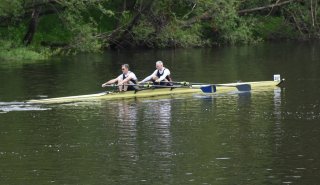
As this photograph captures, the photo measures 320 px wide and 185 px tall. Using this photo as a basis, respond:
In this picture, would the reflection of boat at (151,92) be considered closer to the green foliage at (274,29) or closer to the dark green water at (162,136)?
the dark green water at (162,136)

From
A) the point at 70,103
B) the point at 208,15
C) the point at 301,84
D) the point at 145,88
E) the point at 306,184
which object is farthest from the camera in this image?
the point at 208,15

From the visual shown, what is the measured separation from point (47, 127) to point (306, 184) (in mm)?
9850

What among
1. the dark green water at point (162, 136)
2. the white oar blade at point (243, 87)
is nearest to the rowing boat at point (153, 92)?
the white oar blade at point (243, 87)

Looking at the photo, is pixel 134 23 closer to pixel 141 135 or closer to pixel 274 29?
pixel 274 29

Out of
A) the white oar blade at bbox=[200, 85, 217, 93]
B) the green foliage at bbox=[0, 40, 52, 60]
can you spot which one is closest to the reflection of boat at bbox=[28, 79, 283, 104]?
the white oar blade at bbox=[200, 85, 217, 93]

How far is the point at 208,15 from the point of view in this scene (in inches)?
2391

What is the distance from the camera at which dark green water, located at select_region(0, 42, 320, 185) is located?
62.3 feet

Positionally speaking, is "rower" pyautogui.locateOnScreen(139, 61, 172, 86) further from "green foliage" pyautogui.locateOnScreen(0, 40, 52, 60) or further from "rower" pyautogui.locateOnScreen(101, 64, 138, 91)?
"green foliage" pyautogui.locateOnScreen(0, 40, 52, 60)

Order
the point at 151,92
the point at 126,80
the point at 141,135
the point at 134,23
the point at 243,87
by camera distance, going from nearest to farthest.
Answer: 1. the point at 141,135
2. the point at 126,80
3. the point at 151,92
4. the point at 243,87
5. the point at 134,23

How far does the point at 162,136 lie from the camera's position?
23.5m

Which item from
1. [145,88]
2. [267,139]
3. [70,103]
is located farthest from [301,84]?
[267,139]

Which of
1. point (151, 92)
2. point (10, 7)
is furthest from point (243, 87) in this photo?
point (10, 7)

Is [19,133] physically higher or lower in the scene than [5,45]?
lower

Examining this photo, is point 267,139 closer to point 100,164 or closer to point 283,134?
point 283,134
